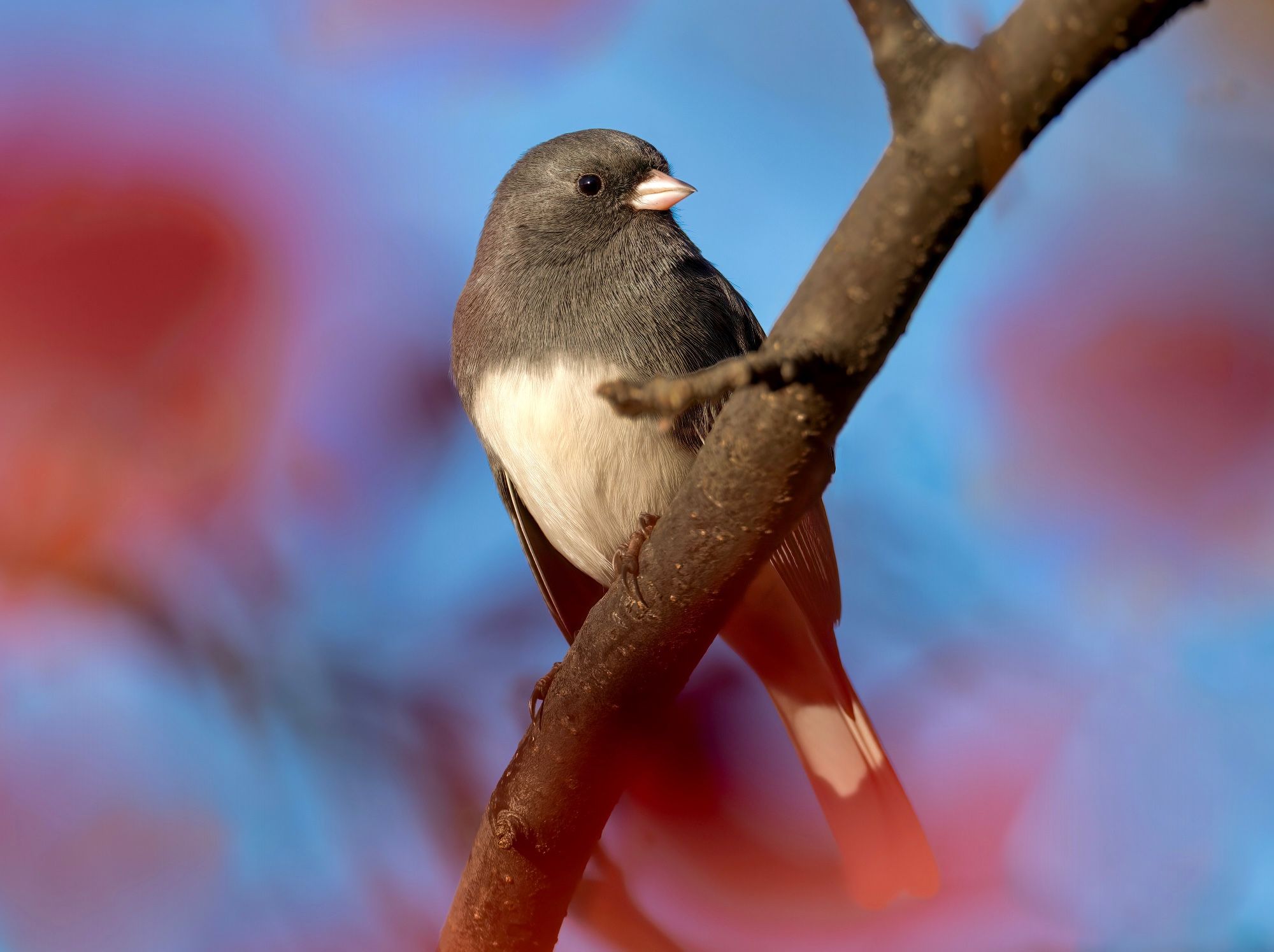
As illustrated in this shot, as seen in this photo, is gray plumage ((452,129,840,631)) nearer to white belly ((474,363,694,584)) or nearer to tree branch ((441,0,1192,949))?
white belly ((474,363,694,584))

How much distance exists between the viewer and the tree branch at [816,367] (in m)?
0.57

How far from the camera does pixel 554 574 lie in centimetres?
201

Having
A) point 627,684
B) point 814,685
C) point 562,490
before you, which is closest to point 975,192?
point 627,684

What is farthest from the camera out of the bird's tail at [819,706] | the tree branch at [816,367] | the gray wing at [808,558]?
the gray wing at [808,558]

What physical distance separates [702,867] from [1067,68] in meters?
0.60

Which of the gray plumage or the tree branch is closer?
the tree branch

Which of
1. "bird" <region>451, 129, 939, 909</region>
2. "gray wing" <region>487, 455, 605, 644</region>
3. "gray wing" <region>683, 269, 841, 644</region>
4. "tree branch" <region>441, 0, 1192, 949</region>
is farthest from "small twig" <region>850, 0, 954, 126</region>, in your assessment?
"gray wing" <region>487, 455, 605, 644</region>

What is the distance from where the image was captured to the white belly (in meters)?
1.51

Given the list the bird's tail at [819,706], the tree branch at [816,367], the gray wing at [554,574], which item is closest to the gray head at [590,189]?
the gray wing at [554,574]

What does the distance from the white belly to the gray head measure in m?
0.28

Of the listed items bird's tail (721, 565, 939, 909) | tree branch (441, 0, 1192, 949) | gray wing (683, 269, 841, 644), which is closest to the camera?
tree branch (441, 0, 1192, 949)

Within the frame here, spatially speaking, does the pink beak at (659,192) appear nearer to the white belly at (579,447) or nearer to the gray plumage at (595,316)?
the gray plumage at (595,316)

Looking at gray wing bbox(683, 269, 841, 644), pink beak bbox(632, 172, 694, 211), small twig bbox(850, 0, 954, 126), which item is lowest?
small twig bbox(850, 0, 954, 126)

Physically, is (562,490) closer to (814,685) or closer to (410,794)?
(814,685)
